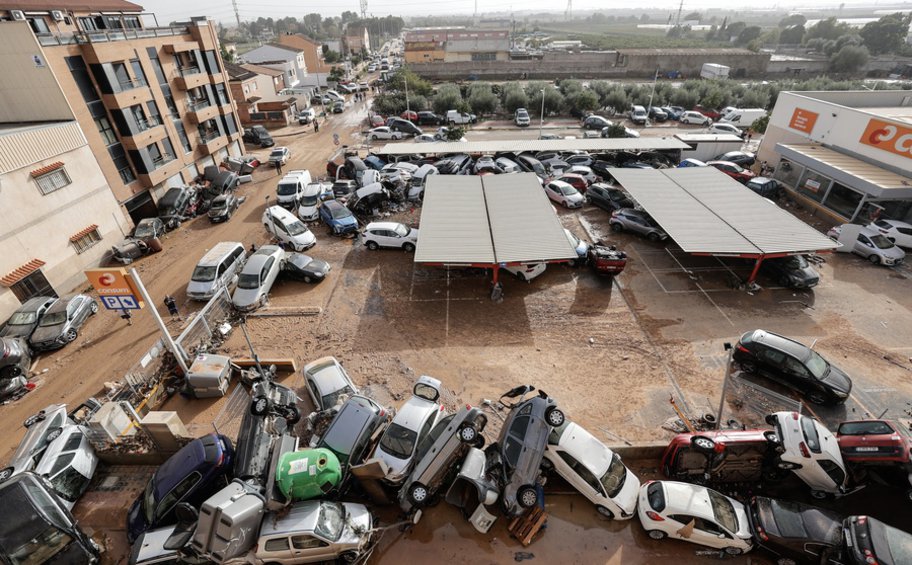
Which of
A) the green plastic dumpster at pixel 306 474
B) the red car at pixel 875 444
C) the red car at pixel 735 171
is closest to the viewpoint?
the green plastic dumpster at pixel 306 474

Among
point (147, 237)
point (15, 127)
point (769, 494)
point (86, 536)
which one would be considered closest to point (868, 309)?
point (769, 494)

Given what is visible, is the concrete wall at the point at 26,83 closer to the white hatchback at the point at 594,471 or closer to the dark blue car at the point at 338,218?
the dark blue car at the point at 338,218

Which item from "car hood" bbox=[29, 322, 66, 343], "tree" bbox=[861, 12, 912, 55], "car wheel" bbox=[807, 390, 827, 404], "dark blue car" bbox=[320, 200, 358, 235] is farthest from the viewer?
"tree" bbox=[861, 12, 912, 55]

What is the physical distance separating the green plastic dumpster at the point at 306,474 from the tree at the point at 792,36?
16896 cm

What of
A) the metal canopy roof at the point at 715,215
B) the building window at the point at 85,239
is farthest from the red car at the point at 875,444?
the building window at the point at 85,239

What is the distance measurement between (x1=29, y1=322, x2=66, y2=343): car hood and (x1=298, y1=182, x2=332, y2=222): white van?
12.2 m

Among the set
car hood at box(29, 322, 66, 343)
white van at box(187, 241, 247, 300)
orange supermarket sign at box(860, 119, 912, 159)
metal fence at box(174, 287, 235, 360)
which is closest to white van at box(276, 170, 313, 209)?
white van at box(187, 241, 247, 300)

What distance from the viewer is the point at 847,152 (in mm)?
25000

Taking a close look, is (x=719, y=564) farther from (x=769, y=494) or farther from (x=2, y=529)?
(x=2, y=529)

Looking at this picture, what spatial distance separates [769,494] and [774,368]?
435 cm

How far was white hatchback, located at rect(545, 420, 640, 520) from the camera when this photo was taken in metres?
9.69

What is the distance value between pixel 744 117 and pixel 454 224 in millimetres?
38316

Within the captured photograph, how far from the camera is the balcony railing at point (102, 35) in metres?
20.2

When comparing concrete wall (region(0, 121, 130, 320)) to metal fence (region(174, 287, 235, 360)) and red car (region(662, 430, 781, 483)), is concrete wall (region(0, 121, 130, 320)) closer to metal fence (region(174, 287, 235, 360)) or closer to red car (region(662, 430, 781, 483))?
metal fence (region(174, 287, 235, 360))
